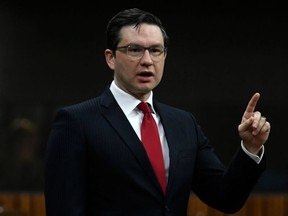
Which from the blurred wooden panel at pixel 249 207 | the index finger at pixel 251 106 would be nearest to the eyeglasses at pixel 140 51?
the index finger at pixel 251 106

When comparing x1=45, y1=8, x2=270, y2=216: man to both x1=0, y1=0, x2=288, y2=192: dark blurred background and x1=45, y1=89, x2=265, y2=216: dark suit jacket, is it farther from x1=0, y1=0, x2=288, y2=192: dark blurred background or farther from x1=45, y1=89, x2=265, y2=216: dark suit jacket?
x1=0, y1=0, x2=288, y2=192: dark blurred background

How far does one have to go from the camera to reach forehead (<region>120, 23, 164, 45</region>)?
250cm

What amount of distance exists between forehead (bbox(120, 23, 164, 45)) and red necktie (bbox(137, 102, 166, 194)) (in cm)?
21

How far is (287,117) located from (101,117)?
4383 millimetres

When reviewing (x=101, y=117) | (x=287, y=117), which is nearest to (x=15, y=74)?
(x=287, y=117)

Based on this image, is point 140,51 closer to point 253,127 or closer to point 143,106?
point 143,106

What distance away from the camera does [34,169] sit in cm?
668

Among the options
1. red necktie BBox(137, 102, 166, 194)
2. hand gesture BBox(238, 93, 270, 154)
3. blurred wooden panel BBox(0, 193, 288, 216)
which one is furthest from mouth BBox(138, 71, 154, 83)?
blurred wooden panel BBox(0, 193, 288, 216)

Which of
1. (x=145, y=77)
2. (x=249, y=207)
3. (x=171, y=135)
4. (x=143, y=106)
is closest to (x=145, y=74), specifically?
(x=145, y=77)

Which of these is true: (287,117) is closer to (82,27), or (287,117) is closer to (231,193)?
(82,27)

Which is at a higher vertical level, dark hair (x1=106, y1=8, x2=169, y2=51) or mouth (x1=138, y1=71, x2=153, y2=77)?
dark hair (x1=106, y1=8, x2=169, y2=51)

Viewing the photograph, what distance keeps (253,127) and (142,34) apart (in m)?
0.47

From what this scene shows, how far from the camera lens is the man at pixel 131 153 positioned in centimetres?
242

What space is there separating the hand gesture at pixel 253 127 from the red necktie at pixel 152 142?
0.27 m
